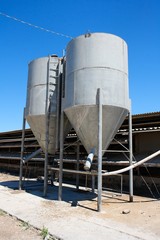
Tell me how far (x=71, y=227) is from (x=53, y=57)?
10038mm

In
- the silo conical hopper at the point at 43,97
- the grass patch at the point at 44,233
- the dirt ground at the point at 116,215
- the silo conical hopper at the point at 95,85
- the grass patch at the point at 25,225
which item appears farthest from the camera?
the silo conical hopper at the point at 43,97

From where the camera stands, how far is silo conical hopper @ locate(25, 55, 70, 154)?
1358 centimetres

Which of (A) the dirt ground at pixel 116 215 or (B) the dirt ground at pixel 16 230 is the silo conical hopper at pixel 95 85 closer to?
(A) the dirt ground at pixel 116 215

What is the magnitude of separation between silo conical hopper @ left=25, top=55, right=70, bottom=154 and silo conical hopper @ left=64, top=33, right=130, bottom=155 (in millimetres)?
2392

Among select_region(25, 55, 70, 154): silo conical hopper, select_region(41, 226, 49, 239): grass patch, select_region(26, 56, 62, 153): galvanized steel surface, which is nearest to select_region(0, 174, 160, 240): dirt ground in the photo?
select_region(41, 226, 49, 239): grass patch

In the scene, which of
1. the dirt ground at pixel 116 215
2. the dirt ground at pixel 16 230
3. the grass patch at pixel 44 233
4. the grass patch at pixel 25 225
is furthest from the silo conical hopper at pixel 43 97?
the grass patch at pixel 44 233

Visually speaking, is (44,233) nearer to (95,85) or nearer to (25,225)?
(25,225)

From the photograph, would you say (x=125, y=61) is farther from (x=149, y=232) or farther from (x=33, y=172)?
(x=33, y=172)

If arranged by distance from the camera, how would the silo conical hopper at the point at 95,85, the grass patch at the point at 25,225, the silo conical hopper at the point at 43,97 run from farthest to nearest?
1. the silo conical hopper at the point at 43,97
2. the silo conical hopper at the point at 95,85
3. the grass patch at the point at 25,225

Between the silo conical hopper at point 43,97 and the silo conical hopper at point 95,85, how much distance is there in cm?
239

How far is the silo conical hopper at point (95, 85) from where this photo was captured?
1059 cm

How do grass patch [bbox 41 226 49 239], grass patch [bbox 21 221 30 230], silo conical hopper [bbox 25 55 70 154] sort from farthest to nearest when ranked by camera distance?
silo conical hopper [bbox 25 55 70 154] → grass patch [bbox 21 221 30 230] → grass patch [bbox 41 226 49 239]

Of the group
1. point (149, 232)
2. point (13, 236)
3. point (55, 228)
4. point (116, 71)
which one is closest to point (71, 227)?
point (55, 228)

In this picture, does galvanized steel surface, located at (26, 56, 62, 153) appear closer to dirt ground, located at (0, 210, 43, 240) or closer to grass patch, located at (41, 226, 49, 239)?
dirt ground, located at (0, 210, 43, 240)
